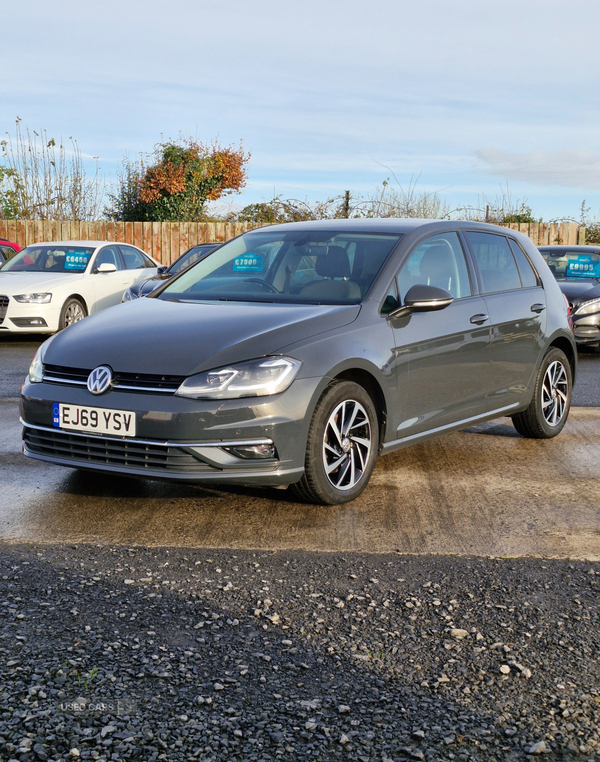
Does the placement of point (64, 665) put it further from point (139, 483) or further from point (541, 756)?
point (139, 483)

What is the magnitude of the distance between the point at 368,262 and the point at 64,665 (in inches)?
133

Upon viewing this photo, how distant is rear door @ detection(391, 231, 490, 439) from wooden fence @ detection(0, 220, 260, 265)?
18.6 metres

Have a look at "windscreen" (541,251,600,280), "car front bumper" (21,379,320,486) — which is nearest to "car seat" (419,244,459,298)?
"car front bumper" (21,379,320,486)

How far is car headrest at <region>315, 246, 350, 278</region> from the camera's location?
5.64m

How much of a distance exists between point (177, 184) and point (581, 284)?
15450 millimetres

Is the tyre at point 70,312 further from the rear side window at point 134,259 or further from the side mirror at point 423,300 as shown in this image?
the side mirror at point 423,300

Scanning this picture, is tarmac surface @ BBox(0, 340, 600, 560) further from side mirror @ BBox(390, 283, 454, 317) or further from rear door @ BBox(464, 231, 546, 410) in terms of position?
side mirror @ BBox(390, 283, 454, 317)

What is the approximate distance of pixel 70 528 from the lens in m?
4.61

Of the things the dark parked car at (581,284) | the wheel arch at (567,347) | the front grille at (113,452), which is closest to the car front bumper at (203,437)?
the front grille at (113,452)

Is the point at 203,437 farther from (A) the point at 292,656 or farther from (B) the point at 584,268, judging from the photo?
(B) the point at 584,268

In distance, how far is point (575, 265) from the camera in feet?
46.0

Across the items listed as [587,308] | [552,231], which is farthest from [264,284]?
[552,231]

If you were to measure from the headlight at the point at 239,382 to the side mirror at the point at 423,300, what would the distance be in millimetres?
1058

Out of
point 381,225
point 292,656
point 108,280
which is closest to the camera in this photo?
point 292,656
